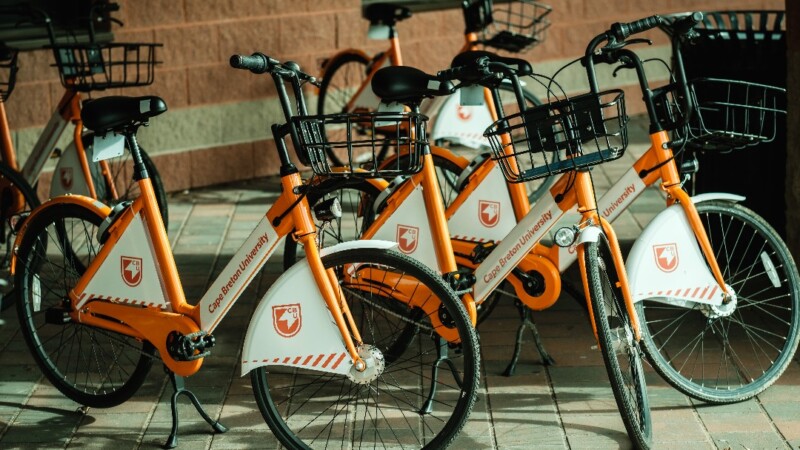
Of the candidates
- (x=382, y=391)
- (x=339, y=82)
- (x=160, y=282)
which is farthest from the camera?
(x=339, y=82)

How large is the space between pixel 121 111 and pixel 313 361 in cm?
108

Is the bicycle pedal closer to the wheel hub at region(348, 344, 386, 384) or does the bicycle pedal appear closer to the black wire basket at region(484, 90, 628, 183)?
the wheel hub at region(348, 344, 386, 384)

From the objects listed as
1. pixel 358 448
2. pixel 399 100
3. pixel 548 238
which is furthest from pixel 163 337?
pixel 548 238

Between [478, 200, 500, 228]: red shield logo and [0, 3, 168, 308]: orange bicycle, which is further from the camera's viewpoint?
[0, 3, 168, 308]: orange bicycle

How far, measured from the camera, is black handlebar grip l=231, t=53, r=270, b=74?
12.7ft

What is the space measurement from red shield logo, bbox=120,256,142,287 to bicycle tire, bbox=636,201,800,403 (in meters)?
1.76

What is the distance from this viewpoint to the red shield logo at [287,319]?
4055mm

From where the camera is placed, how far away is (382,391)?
480cm

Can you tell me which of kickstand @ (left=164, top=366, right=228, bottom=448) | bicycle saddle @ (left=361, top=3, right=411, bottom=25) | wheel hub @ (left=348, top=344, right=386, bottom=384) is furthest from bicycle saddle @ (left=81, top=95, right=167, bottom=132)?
bicycle saddle @ (left=361, top=3, right=411, bottom=25)

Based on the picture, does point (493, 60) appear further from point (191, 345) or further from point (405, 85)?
point (191, 345)

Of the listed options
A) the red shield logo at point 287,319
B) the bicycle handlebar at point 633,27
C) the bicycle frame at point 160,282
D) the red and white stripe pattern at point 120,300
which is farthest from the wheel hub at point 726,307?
the red and white stripe pattern at point 120,300

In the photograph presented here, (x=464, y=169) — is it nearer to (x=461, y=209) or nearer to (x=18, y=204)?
(x=461, y=209)

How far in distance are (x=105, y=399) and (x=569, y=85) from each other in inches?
227

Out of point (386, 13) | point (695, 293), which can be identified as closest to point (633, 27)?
point (695, 293)
